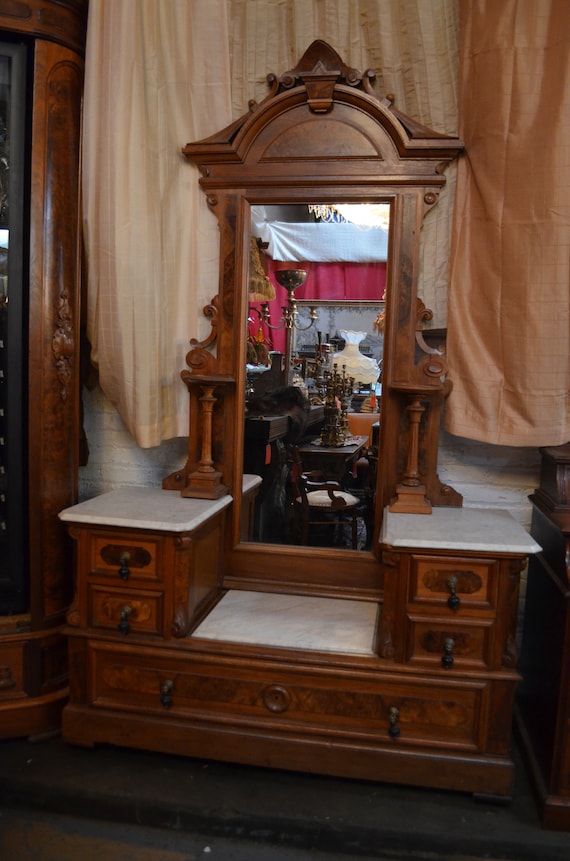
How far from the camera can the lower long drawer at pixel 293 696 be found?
192cm

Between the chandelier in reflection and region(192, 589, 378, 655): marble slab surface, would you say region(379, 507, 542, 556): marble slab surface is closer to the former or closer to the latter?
region(192, 589, 378, 655): marble slab surface

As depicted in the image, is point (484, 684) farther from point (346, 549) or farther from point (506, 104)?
point (506, 104)

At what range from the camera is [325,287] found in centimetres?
237

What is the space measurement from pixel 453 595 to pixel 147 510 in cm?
99

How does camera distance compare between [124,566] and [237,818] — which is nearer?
[237,818]

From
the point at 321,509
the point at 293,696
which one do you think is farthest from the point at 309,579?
the point at 293,696

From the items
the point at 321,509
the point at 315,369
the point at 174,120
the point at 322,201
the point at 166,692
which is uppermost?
the point at 174,120

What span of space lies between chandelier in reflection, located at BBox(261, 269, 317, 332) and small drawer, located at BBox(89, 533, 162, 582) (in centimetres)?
92

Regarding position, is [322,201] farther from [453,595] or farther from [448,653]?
[448,653]

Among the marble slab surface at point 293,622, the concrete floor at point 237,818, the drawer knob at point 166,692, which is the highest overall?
the marble slab surface at point 293,622

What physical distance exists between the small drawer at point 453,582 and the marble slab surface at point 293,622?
263 millimetres

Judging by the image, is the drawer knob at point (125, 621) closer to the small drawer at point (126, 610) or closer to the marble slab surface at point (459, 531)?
the small drawer at point (126, 610)

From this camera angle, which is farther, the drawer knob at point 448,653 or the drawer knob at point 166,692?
the drawer knob at point 166,692

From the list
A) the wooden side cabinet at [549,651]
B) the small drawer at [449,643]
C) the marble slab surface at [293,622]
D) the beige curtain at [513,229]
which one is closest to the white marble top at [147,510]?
the marble slab surface at [293,622]
